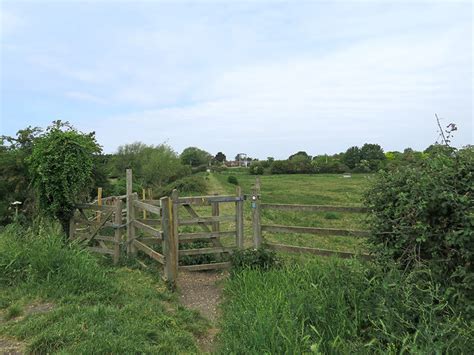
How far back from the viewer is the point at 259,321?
3430 mm

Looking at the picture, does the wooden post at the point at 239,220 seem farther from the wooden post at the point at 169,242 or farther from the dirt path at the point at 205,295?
the wooden post at the point at 169,242

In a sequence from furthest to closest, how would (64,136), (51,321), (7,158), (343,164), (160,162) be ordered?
(343,164)
(160,162)
(7,158)
(64,136)
(51,321)

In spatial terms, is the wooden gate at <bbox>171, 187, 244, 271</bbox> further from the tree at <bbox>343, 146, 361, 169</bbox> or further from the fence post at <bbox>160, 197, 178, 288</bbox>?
the tree at <bbox>343, 146, 361, 169</bbox>

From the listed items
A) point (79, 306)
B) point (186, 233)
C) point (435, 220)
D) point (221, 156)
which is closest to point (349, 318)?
point (435, 220)

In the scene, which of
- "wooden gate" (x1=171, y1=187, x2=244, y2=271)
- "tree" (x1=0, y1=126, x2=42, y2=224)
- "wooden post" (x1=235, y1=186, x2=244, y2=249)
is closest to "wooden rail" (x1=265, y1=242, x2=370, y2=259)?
"wooden post" (x1=235, y1=186, x2=244, y2=249)

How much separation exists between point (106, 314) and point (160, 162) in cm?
2943

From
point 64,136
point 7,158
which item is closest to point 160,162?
point 7,158

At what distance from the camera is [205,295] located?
589 cm

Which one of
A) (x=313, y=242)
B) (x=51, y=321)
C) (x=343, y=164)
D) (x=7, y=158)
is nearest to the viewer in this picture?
(x=51, y=321)

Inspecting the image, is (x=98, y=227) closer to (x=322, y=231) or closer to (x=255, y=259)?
(x=255, y=259)

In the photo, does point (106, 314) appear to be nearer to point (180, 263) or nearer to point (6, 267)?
point (6, 267)

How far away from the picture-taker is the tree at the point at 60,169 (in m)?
7.96

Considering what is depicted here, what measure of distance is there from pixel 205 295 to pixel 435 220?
12.2ft

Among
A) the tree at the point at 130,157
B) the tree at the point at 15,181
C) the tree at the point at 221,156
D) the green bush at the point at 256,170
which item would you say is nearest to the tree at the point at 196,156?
the green bush at the point at 256,170
